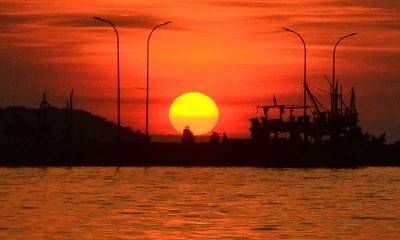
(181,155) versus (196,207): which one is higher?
(181,155)

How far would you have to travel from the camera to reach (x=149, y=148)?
6329 inches

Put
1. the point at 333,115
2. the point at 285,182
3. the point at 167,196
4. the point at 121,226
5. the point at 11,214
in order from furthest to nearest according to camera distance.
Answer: the point at 333,115 < the point at 285,182 < the point at 167,196 < the point at 11,214 < the point at 121,226

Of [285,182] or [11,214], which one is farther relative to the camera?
[285,182]

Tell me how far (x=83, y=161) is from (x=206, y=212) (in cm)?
9066

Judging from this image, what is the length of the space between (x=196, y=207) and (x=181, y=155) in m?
87.8

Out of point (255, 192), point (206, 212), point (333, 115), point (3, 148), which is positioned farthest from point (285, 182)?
point (333, 115)

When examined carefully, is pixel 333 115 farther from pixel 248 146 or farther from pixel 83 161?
pixel 83 161

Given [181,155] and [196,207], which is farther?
[181,155]

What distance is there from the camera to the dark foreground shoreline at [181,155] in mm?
159750

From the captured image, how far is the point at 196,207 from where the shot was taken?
77.6 metres

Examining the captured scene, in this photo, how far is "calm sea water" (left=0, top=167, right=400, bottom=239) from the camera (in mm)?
60969

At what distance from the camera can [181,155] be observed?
16538 centimetres

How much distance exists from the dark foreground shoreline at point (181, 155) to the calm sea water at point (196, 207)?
36262mm

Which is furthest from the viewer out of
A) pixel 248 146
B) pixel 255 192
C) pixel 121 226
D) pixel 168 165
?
pixel 248 146
